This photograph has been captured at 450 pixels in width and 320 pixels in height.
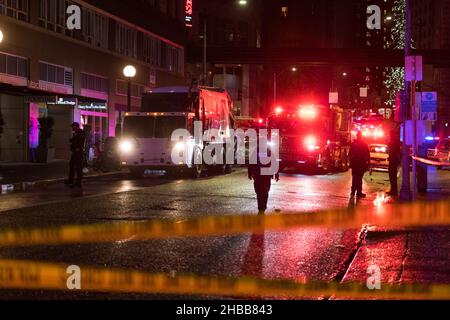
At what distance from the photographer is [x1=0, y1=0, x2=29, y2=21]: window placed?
30609 mm

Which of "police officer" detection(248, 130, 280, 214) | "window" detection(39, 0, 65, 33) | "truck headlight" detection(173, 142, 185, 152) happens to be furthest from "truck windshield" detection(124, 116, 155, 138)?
"police officer" detection(248, 130, 280, 214)

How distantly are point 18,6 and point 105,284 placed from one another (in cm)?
2765

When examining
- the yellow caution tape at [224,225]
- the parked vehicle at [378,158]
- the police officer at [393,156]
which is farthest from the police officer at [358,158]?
the parked vehicle at [378,158]

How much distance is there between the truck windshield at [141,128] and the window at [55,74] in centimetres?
1043

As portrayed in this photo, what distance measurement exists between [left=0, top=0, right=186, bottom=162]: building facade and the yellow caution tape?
16.4m

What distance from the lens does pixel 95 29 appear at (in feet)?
132

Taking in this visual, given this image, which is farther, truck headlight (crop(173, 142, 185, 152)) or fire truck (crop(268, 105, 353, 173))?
fire truck (crop(268, 105, 353, 173))

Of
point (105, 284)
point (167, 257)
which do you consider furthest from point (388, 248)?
point (105, 284)

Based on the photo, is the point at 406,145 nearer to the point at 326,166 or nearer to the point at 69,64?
the point at 326,166

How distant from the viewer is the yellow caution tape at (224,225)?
10523 millimetres

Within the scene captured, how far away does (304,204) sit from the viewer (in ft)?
53.4

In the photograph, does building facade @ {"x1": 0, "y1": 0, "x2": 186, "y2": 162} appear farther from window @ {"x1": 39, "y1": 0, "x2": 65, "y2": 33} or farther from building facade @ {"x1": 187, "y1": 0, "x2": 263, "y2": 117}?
building facade @ {"x1": 187, "y1": 0, "x2": 263, "y2": 117}

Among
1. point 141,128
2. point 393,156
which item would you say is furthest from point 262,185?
point 141,128

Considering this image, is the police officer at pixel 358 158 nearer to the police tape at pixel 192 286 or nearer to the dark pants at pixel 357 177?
the dark pants at pixel 357 177
